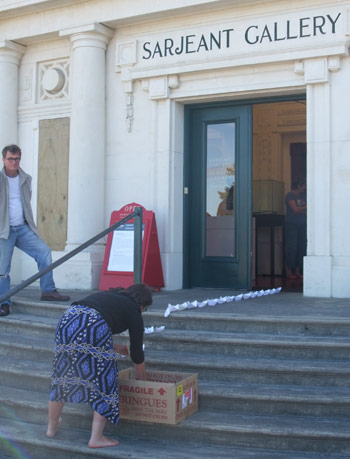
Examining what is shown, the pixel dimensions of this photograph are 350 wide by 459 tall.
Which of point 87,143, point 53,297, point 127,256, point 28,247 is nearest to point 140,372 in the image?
point 53,297

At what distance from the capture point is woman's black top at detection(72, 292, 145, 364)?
4266 millimetres

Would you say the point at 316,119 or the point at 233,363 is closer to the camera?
the point at 233,363

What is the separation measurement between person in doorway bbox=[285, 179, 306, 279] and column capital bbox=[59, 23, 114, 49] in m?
4.46

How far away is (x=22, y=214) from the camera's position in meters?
6.91

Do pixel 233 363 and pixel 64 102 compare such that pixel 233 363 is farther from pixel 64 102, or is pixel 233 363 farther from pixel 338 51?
pixel 64 102

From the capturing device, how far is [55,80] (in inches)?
366

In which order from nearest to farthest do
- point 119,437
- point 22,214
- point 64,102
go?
1. point 119,437
2. point 22,214
3. point 64,102

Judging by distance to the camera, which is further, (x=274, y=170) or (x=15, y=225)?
(x=274, y=170)

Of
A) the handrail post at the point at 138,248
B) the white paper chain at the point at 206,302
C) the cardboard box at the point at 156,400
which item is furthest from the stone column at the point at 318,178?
the cardboard box at the point at 156,400

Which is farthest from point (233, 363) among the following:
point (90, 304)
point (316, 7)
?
point (316, 7)

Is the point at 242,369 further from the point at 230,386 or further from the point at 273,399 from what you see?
the point at 273,399

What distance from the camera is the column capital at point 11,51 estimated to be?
949 cm

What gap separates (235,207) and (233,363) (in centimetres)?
379

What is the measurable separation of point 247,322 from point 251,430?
1.41 meters
